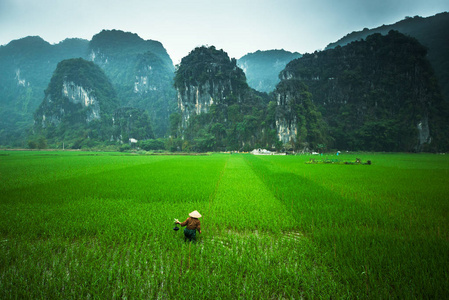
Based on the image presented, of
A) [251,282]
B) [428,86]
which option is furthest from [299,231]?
[428,86]

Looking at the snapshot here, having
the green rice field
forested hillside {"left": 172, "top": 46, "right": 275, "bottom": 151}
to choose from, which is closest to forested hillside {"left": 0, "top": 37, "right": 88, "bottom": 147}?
forested hillside {"left": 172, "top": 46, "right": 275, "bottom": 151}

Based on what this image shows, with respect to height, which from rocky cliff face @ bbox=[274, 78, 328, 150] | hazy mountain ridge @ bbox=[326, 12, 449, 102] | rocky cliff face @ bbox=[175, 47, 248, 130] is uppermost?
hazy mountain ridge @ bbox=[326, 12, 449, 102]

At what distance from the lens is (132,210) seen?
6.38 metres

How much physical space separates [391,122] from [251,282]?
73330 millimetres

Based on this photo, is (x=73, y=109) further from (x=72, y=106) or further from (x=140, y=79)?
(x=140, y=79)

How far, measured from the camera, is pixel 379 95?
6550cm

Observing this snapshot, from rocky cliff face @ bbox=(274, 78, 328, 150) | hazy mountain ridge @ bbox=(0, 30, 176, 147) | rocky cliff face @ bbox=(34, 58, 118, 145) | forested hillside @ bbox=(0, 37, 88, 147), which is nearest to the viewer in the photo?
rocky cliff face @ bbox=(274, 78, 328, 150)

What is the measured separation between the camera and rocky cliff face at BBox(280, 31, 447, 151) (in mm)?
58156

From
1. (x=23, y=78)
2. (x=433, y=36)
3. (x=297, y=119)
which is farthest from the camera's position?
(x=23, y=78)

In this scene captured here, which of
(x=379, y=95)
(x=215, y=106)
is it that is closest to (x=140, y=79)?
(x=215, y=106)

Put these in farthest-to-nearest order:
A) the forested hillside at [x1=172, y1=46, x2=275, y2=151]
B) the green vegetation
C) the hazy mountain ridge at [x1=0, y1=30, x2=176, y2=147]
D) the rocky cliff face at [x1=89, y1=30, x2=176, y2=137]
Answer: the rocky cliff face at [x1=89, y1=30, x2=176, y2=137] → the hazy mountain ridge at [x1=0, y1=30, x2=176, y2=147] → the green vegetation → the forested hillside at [x1=172, y1=46, x2=275, y2=151]

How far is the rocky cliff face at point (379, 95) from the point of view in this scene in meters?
58.2

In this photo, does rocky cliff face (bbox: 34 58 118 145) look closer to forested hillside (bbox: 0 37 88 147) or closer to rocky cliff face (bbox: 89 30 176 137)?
forested hillside (bbox: 0 37 88 147)

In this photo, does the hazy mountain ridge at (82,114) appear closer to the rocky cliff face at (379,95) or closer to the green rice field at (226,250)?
the rocky cliff face at (379,95)
